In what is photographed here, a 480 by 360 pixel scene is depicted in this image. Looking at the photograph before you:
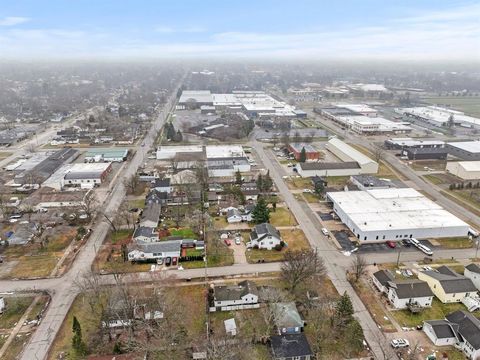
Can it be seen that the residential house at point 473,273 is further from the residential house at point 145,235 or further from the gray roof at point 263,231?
the residential house at point 145,235

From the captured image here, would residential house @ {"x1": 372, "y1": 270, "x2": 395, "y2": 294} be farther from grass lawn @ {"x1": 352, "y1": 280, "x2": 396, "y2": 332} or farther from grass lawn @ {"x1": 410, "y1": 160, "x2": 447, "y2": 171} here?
grass lawn @ {"x1": 410, "y1": 160, "x2": 447, "y2": 171}

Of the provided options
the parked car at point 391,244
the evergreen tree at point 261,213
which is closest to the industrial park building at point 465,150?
the parked car at point 391,244

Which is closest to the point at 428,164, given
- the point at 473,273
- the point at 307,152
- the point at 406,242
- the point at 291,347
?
the point at 307,152

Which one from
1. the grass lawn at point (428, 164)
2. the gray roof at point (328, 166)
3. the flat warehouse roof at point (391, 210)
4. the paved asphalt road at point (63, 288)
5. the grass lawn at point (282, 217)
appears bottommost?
the paved asphalt road at point (63, 288)

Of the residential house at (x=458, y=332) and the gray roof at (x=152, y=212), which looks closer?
the residential house at (x=458, y=332)

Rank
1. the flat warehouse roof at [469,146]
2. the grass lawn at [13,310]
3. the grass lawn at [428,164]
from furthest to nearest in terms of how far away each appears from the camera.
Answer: the flat warehouse roof at [469,146] < the grass lawn at [428,164] < the grass lawn at [13,310]

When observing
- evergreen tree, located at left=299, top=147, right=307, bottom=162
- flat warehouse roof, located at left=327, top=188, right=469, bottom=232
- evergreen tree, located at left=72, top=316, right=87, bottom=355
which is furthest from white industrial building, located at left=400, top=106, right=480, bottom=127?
evergreen tree, located at left=72, top=316, right=87, bottom=355
